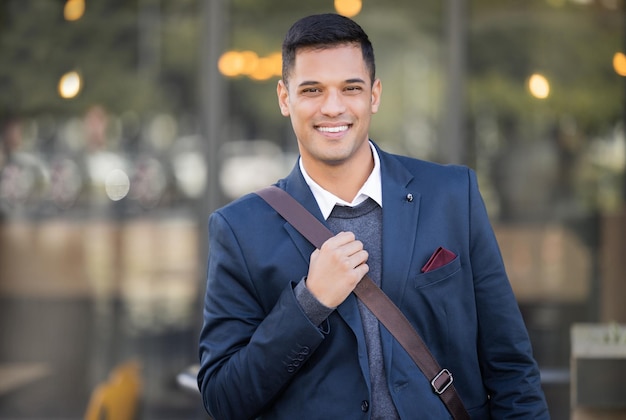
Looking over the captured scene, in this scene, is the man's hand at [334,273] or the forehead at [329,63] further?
the forehead at [329,63]

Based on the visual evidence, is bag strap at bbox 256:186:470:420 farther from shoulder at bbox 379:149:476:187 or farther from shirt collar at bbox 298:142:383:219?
shoulder at bbox 379:149:476:187

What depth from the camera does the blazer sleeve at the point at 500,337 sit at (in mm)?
2436

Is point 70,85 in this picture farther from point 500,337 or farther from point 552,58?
point 500,337

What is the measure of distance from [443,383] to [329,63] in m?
0.80

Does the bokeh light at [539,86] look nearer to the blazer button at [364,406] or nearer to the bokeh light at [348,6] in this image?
the bokeh light at [348,6]

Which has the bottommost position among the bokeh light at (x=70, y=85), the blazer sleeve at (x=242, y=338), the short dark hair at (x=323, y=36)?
the blazer sleeve at (x=242, y=338)

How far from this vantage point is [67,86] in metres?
6.62

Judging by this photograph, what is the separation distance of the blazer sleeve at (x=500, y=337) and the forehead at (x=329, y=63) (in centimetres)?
44

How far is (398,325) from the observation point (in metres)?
2.37

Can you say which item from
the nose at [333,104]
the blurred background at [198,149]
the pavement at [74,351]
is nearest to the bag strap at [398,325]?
the nose at [333,104]

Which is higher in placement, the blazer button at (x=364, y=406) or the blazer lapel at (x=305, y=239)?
the blazer lapel at (x=305, y=239)

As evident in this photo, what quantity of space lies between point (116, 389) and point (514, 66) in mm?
3193

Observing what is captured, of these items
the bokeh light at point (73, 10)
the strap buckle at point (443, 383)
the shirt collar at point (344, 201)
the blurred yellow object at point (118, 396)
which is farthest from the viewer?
the bokeh light at point (73, 10)

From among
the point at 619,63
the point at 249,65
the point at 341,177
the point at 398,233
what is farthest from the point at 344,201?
the point at 619,63
